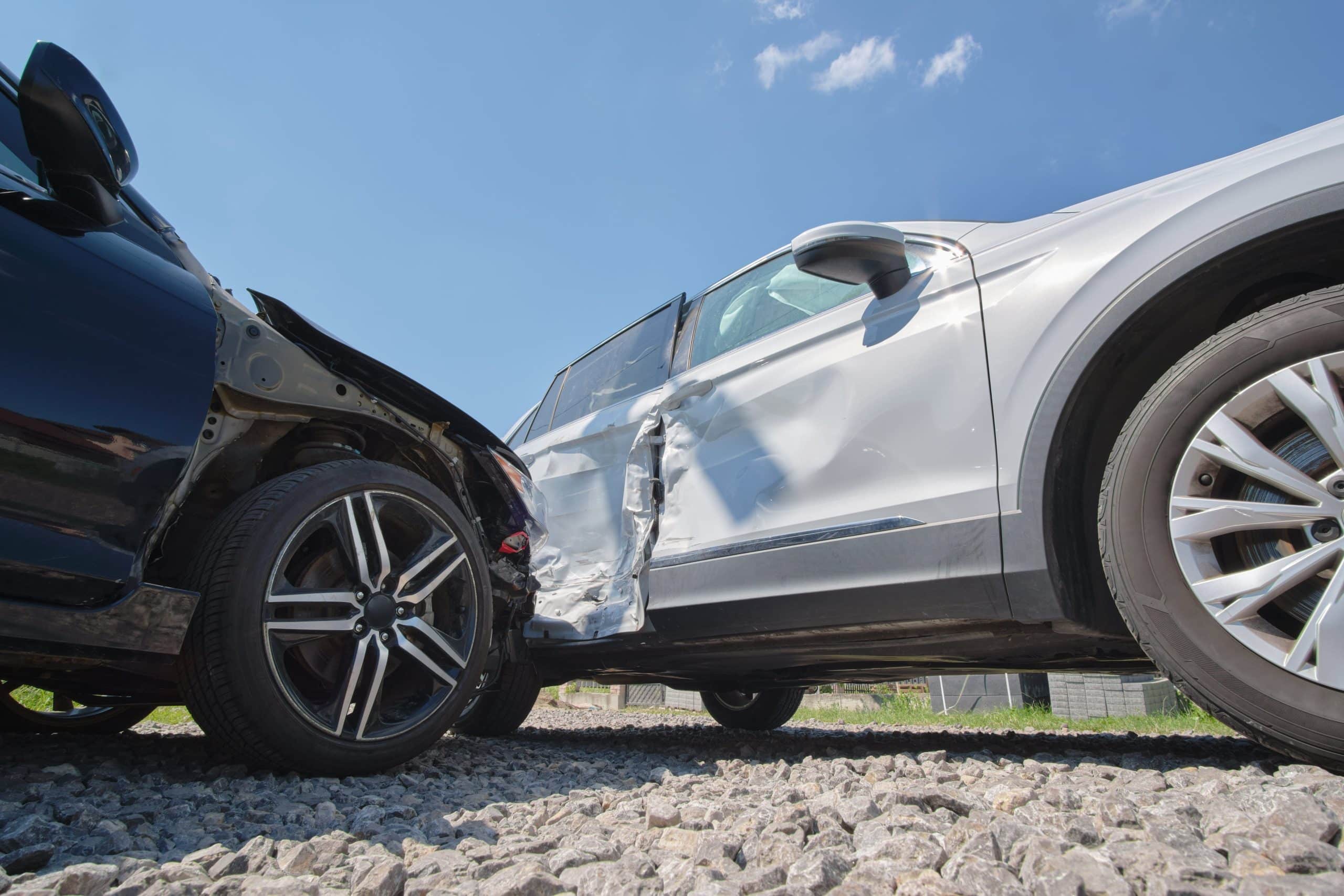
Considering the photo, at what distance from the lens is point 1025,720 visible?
17.7 feet

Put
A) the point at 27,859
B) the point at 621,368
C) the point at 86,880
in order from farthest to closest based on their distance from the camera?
the point at 621,368 < the point at 27,859 < the point at 86,880

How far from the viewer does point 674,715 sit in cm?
810

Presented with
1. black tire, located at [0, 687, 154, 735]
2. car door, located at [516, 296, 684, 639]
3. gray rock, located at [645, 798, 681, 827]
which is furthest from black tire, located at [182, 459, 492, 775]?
black tire, located at [0, 687, 154, 735]

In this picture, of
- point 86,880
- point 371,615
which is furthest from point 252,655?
point 86,880

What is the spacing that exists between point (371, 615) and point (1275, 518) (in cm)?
209

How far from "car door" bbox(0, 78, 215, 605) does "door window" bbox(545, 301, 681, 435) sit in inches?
74.1

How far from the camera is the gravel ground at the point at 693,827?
1123mm

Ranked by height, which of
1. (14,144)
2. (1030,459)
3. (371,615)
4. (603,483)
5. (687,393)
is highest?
(14,144)

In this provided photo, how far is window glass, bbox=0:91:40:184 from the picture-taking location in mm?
1883

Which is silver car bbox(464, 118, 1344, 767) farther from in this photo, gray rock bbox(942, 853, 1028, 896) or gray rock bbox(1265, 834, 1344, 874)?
gray rock bbox(942, 853, 1028, 896)

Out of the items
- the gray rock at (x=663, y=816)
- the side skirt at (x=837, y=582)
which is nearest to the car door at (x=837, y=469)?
the side skirt at (x=837, y=582)

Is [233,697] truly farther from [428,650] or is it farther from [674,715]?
[674,715]

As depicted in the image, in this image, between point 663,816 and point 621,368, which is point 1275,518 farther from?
point 621,368

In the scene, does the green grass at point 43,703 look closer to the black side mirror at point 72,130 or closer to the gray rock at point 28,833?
the gray rock at point 28,833
